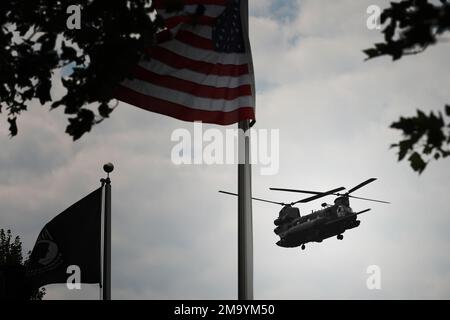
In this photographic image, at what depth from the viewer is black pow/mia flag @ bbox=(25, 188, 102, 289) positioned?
59.3 feet

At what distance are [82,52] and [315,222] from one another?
49885 millimetres

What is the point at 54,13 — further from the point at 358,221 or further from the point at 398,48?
the point at 358,221

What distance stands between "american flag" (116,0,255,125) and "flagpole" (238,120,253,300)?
69 centimetres

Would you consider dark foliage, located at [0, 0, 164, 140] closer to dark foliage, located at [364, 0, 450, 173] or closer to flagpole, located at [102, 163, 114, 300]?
dark foliage, located at [364, 0, 450, 173]

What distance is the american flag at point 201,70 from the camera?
11.6m

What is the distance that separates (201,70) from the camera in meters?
12.0

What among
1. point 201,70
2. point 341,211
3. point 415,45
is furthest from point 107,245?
point 341,211

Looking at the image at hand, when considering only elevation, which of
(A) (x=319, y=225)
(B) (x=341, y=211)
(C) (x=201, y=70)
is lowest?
(C) (x=201, y=70)

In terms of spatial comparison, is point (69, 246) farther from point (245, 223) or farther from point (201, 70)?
point (245, 223)

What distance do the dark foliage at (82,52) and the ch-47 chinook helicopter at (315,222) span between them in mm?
43491

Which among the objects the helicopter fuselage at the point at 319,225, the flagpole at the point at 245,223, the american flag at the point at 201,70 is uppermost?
the helicopter fuselage at the point at 319,225

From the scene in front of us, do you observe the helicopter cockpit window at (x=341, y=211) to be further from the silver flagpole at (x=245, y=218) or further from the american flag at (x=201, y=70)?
the silver flagpole at (x=245, y=218)

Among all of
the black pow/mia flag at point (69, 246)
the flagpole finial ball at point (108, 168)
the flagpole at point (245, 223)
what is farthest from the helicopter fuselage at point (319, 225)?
the flagpole at point (245, 223)

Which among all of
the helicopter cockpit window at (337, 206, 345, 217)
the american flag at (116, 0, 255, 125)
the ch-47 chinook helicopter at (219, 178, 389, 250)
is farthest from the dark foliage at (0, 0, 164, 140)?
the helicopter cockpit window at (337, 206, 345, 217)
